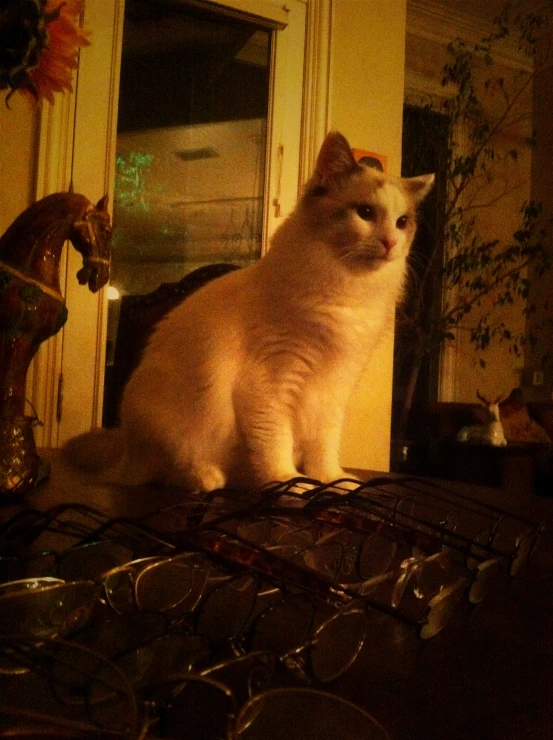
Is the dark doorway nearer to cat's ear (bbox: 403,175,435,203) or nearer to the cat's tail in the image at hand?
cat's ear (bbox: 403,175,435,203)

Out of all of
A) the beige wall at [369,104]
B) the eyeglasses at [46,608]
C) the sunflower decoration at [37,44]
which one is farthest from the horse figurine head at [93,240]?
the beige wall at [369,104]

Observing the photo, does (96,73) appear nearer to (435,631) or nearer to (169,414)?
(169,414)

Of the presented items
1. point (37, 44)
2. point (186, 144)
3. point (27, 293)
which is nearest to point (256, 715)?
point (27, 293)

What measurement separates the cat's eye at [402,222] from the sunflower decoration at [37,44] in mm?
590

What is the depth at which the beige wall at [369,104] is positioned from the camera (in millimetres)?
2008

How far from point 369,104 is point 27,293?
1.65m

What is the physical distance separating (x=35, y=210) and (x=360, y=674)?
2.30 ft

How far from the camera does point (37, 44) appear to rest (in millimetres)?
688

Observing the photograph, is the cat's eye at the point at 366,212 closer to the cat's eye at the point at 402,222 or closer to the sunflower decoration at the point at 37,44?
the cat's eye at the point at 402,222

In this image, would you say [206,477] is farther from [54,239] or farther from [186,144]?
[186,144]

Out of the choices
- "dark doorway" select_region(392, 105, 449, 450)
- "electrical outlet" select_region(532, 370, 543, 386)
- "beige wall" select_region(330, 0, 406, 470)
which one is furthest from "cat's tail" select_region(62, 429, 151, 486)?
"electrical outlet" select_region(532, 370, 543, 386)

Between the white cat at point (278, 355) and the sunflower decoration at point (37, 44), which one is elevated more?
the sunflower decoration at point (37, 44)

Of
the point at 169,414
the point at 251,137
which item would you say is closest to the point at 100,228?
the point at 169,414

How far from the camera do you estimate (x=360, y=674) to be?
304mm
